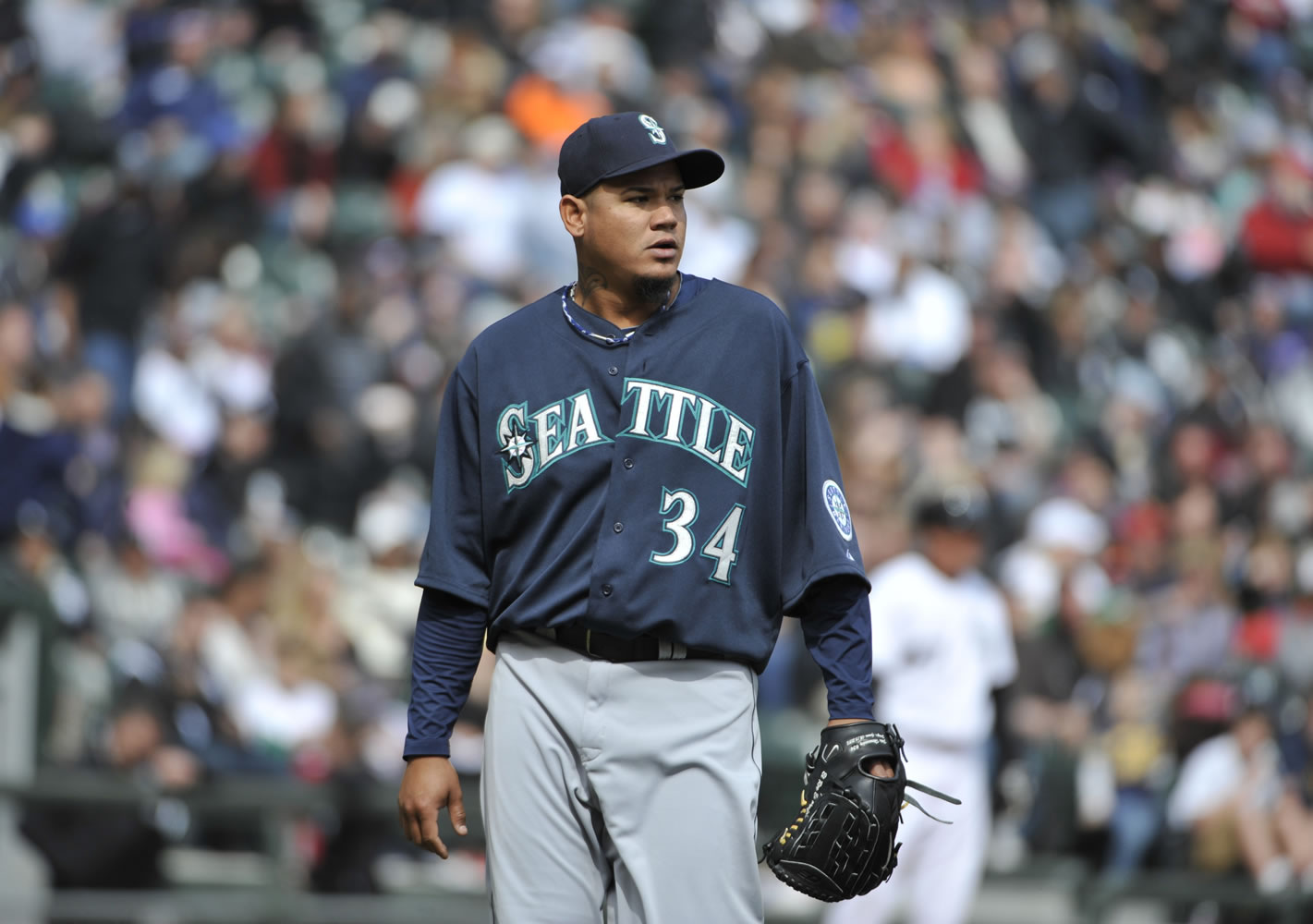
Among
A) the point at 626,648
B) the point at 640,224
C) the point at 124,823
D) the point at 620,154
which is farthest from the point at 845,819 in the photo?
the point at 124,823

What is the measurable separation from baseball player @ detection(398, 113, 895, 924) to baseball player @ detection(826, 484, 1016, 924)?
12.6 feet

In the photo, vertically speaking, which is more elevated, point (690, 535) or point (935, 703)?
point (690, 535)

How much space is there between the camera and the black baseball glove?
3436mm

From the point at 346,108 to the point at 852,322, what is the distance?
368 centimetres

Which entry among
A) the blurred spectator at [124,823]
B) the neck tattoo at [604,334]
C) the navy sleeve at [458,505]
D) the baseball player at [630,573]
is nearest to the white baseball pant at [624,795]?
the baseball player at [630,573]

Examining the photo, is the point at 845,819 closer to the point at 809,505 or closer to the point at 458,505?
the point at 809,505

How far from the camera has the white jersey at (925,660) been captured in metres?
7.45

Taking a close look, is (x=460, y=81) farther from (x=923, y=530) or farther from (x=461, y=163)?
(x=923, y=530)

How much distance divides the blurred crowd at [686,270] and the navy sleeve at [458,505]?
4.64 metres

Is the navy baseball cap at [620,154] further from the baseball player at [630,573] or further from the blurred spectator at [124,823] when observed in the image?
the blurred spectator at [124,823]

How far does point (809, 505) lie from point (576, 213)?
0.72m

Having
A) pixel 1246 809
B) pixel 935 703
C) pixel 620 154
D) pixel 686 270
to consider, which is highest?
pixel 686 270

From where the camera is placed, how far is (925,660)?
752 cm

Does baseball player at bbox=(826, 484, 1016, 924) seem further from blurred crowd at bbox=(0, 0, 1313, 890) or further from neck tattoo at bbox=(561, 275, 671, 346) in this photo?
neck tattoo at bbox=(561, 275, 671, 346)
